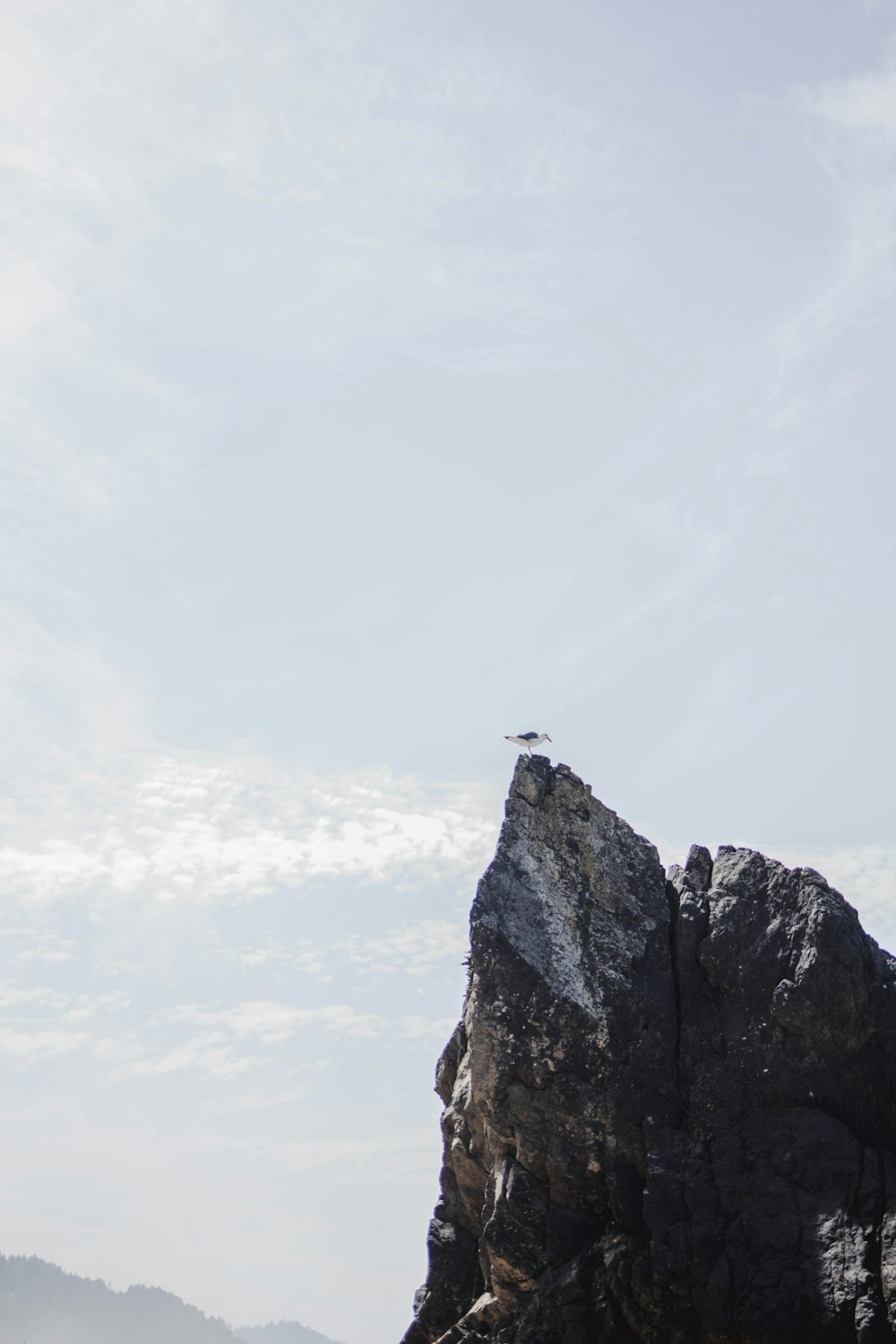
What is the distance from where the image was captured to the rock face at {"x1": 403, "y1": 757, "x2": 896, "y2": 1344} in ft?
82.9

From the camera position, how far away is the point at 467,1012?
3219 cm

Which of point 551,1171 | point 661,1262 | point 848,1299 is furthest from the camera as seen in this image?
point 551,1171

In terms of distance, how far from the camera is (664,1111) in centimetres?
2783

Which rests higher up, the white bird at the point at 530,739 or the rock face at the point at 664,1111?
the white bird at the point at 530,739

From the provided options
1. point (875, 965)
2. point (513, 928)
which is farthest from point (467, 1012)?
point (875, 965)

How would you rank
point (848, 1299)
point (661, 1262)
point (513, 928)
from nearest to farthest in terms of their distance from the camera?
point (848, 1299)
point (661, 1262)
point (513, 928)

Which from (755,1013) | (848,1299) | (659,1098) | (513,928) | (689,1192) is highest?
(513,928)

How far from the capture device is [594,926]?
30.6 metres

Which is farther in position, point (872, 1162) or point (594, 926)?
point (594, 926)

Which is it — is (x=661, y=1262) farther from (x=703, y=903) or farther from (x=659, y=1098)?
(x=703, y=903)

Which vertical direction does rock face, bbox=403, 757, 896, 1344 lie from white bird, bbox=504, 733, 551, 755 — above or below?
below

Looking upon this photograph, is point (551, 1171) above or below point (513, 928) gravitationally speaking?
below

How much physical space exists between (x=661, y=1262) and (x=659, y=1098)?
3.51 metres

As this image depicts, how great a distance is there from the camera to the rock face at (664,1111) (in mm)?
25281
